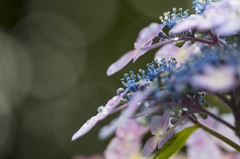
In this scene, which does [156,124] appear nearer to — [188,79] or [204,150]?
[188,79]

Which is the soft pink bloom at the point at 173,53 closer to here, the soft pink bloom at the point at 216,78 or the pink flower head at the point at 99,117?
the pink flower head at the point at 99,117

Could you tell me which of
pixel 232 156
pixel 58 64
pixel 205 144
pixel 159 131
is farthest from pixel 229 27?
pixel 58 64

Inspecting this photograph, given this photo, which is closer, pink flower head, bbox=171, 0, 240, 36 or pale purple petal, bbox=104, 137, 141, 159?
pink flower head, bbox=171, 0, 240, 36

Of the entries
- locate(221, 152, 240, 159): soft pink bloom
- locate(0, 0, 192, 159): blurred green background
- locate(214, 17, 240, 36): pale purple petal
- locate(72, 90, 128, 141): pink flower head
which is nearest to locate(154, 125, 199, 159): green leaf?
locate(72, 90, 128, 141): pink flower head

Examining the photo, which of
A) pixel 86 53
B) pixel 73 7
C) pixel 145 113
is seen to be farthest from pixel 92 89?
pixel 145 113

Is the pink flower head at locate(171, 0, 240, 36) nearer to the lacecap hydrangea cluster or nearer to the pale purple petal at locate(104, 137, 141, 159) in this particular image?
the lacecap hydrangea cluster

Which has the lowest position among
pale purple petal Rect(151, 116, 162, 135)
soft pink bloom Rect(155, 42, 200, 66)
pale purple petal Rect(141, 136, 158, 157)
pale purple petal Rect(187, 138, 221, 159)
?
pale purple petal Rect(187, 138, 221, 159)

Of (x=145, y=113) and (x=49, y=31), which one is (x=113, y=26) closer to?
(x=49, y=31)
